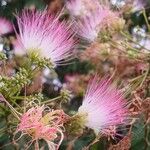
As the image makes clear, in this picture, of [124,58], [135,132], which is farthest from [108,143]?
[124,58]

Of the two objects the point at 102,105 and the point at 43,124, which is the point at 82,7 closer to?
the point at 102,105

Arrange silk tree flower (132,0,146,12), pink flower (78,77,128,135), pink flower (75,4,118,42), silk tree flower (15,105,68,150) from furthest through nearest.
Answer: silk tree flower (132,0,146,12), pink flower (75,4,118,42), pink flower (78,77,128,135), silk tree flower (15,105,68,150)

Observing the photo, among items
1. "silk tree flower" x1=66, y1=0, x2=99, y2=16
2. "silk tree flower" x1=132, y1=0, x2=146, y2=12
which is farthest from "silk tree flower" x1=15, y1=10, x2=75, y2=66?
"silk tree flower" x1=132, y1=0, x2=146, y2=12

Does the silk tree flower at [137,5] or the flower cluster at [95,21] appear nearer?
the flower cluster at [95,21]

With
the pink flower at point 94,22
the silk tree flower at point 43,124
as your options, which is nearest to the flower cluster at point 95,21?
the pink flower at point 94,22

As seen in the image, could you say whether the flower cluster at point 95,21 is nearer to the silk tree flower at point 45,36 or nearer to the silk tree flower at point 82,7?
the silk tree flower at point 82,7

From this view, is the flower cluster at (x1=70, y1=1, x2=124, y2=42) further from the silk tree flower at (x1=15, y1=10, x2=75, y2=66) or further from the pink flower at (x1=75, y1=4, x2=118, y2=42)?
the silk tree flower at (x1=15, y1=10, x2=75, y2=66)
